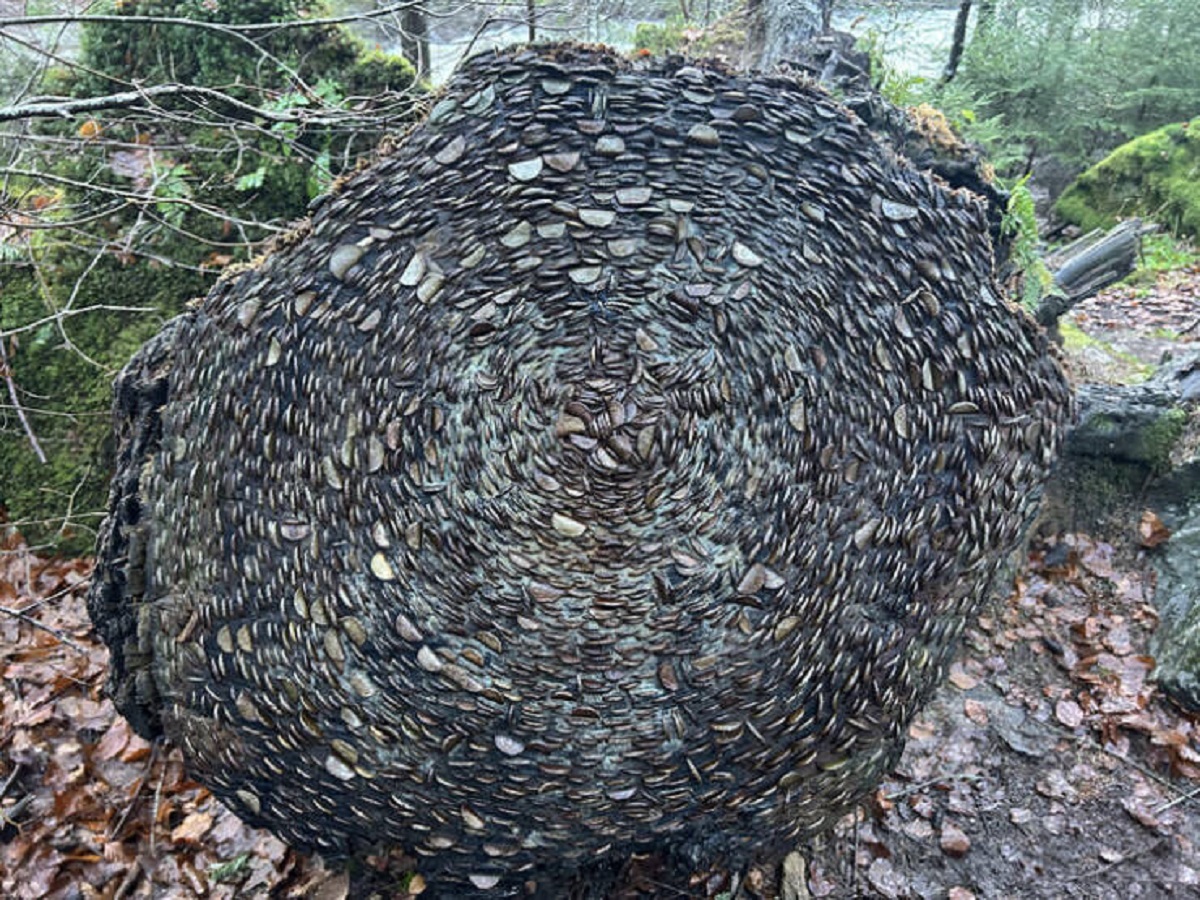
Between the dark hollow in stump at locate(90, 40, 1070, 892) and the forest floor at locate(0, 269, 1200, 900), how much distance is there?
1.89 ft

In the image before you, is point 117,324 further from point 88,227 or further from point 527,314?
point 527,314

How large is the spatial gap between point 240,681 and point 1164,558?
176 inches

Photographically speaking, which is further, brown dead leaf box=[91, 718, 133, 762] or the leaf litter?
brown dead leaf box=[91, 718, 133, 762]

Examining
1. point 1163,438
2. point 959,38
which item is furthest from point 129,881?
point 959,38

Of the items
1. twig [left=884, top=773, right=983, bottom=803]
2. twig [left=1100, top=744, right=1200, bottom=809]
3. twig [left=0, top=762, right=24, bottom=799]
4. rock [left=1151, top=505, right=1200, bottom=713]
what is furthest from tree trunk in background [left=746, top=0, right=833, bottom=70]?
twig [left=0, top=762, right=24, bottom=799]

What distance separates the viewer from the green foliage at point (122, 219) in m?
4.38

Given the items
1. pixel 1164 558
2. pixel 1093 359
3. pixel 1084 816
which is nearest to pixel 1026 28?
pixel 1093 359

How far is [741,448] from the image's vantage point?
81.7 inches

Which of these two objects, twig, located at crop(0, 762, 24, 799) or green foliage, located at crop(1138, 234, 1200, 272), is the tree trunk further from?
twig, located at crop(0, 762, 24, 799)

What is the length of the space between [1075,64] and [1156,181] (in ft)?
5.86

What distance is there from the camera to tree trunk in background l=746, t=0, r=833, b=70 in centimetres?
428

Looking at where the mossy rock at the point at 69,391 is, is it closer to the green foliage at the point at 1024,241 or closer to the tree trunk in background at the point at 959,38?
the green foliage at the point at 1024,241

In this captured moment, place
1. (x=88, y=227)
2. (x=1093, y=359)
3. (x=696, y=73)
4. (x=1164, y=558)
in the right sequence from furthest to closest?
(x=1093, y=359) → (x=88, y=227) → (x=1164, y=558) → (x=696, y=73)

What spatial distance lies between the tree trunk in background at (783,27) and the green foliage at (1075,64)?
5.41m
